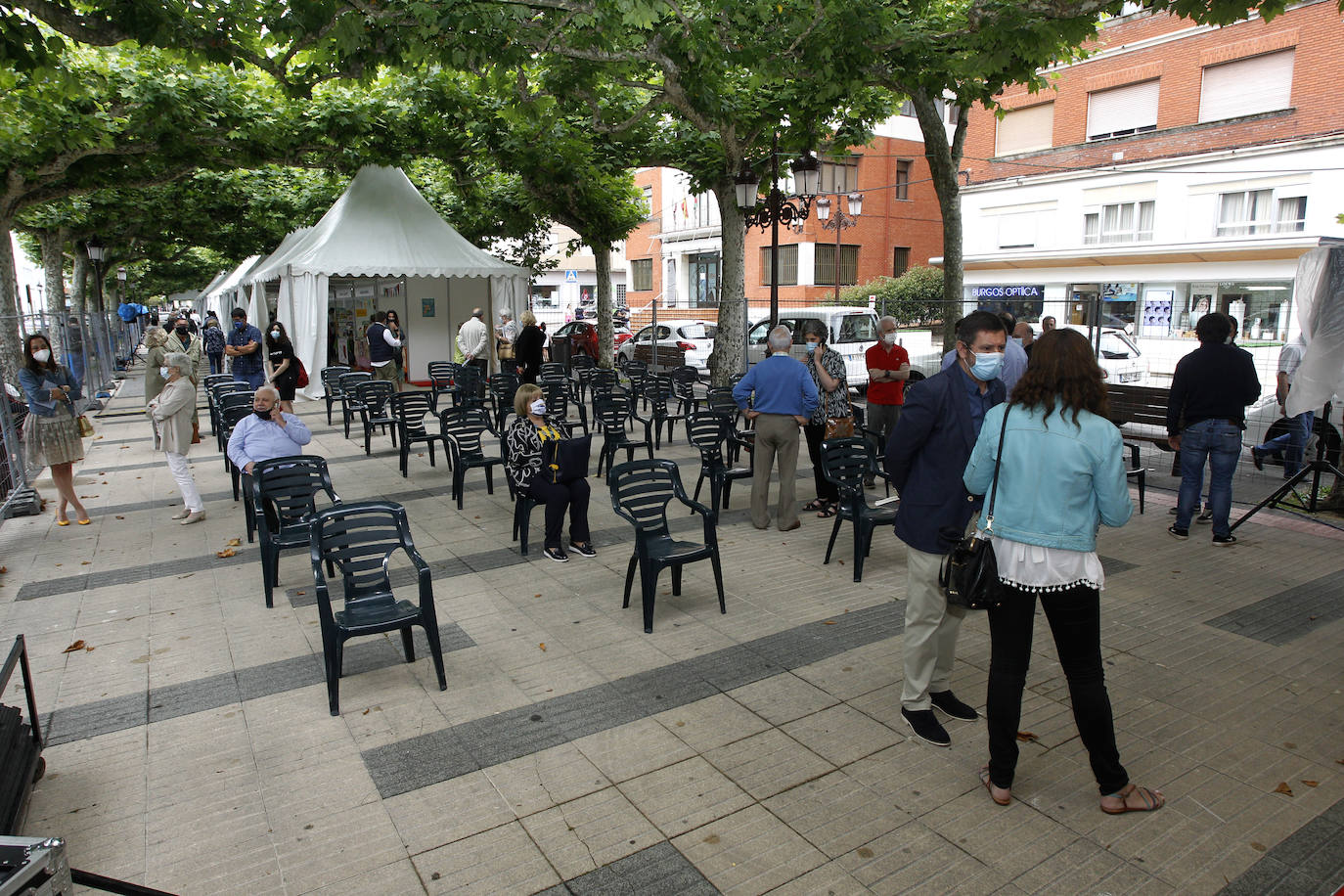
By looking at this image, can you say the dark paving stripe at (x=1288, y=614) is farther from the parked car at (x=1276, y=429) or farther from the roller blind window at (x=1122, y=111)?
the roller blind window at (x=1122, y=111)

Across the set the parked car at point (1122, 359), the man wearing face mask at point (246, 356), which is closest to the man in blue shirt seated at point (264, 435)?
the man wearing face mask at point (246, 356)

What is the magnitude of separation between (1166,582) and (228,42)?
31.4 feet

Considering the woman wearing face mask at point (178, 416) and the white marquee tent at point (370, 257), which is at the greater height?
the white marquee tent at point (370, 257)

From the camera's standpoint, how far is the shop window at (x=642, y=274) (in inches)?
1774

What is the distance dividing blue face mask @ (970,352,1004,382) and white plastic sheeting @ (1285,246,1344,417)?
17.0ft

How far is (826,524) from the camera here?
26.3 ft

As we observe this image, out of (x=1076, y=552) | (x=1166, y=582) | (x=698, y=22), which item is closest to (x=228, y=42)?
(x=698, y=22)

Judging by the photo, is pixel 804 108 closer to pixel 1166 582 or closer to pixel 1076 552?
pixel 1166 582

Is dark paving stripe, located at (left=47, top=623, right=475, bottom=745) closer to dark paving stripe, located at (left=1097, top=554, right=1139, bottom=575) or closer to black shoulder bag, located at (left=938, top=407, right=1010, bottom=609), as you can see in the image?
black shoulder bag, located at (left=938, top=407, right=1010, bottom=609)

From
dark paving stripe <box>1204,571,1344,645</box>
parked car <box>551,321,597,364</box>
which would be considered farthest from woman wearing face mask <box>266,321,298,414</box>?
dark paving stripe <box>1204,571,1344,645</box>

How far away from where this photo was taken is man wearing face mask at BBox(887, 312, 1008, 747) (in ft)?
12.9

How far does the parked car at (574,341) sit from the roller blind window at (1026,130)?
16089 millimetres

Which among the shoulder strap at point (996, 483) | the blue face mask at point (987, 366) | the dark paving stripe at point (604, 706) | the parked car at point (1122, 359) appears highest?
the blue face mask at point (987, 366)

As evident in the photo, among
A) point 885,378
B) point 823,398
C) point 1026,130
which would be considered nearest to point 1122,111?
point 1026,130
